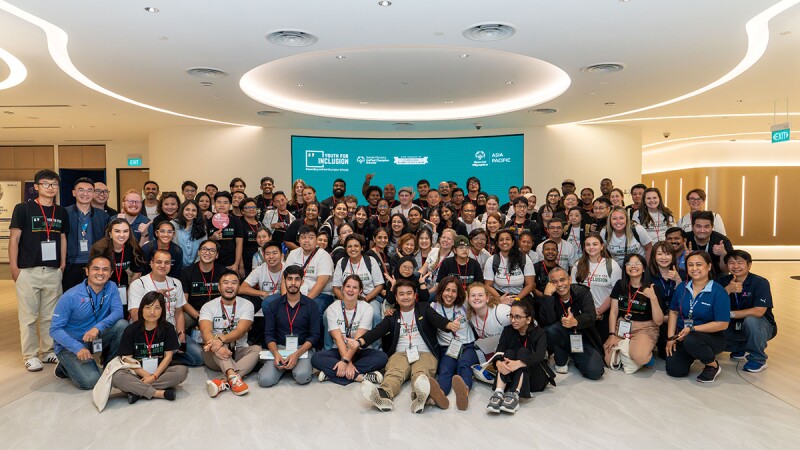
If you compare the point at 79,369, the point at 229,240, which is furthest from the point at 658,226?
the point at 79,369

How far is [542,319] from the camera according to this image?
509 cm

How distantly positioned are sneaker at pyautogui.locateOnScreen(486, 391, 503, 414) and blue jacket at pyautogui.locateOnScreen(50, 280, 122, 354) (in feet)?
11.2

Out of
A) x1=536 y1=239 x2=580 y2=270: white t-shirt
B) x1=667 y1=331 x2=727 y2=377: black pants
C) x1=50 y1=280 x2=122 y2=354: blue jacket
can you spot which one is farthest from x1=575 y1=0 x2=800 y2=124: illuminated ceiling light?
x1=50 y1=280 x2=122 y2=354: blue jacket

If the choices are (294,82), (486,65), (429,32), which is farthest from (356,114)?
(429,32)

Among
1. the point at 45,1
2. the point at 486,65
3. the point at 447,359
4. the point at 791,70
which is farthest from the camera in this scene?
the point at 486,65

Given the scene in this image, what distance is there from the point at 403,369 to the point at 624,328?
220 centimetres

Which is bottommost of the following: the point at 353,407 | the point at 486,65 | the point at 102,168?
the point at 353,407

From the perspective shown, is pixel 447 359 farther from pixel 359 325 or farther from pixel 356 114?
pixel 356 114

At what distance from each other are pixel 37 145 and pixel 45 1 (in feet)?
40.3

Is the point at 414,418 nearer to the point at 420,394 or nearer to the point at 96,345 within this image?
the point at 420,394

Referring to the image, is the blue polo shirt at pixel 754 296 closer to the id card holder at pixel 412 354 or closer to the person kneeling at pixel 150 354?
the id card holder at pixel 412 354

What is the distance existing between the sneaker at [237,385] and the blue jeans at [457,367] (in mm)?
1675

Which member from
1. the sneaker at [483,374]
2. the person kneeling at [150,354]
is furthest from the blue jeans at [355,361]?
the person kneeling at [150,354]

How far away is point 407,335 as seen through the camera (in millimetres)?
4848
